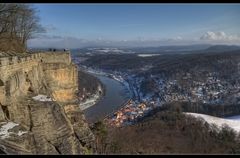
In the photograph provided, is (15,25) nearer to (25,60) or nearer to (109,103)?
(25,60)

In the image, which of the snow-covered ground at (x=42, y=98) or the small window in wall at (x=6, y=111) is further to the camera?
the snow-covered ground at (x=42, y=98)

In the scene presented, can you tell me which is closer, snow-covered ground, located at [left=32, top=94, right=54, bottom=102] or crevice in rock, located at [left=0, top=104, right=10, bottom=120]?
crevice in rock, located at [left=0, top=104, right=10, bottom=120]

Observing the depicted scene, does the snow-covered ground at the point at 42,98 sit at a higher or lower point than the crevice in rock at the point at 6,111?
higher

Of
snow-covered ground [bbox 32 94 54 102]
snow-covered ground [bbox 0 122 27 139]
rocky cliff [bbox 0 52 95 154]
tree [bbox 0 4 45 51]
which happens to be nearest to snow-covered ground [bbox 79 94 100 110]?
tree [bbox 0 4 45 51]

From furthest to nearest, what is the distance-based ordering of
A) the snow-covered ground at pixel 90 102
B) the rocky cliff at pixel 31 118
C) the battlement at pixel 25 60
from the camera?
the snow-covered ground at pixel 90 102 < the battlement at pixel 25 60 < the rocky cliff at pixel 31 118

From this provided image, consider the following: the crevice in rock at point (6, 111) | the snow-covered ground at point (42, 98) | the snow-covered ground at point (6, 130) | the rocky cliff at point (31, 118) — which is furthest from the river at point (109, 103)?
the snow-covered ground at point (6, 130)

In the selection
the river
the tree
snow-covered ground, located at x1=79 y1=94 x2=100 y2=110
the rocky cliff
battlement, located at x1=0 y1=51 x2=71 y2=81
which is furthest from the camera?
snow-covered ground, located at x1=79 y1=94 x2=100 y2=110

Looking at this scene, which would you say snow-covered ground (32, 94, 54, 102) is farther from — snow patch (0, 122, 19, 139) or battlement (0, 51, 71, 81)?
snow patch (0, 122, 19, 139)

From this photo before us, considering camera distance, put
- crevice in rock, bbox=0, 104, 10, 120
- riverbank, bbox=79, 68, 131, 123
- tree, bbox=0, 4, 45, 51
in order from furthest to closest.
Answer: riverbank, bbox=79, 68, 131, 123
tree, bbox=0, 4, 45, 51
crevice in rock, bbox=0, 104, 10, 120

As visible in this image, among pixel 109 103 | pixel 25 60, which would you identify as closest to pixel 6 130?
pixel 25 60

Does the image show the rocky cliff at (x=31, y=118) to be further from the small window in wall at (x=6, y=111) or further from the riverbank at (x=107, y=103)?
the riverbank at (x=107, y=103)
